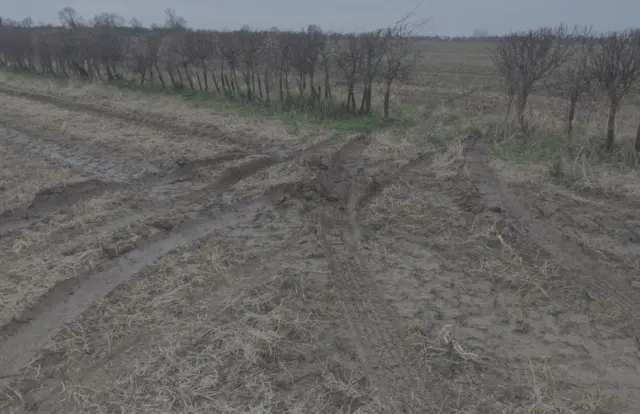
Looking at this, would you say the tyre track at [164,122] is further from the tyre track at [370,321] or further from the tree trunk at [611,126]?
the tree trunk at [611,126]

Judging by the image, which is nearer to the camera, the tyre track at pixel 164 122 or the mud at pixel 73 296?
the mud at pixel 73 296

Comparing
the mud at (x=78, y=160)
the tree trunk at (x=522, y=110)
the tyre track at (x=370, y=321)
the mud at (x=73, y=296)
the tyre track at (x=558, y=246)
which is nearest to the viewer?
the tyre track at (x=370, y=321)

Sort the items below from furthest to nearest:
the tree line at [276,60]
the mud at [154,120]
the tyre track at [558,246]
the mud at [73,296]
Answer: the tree line at [276,60]
the mud at [154,120]
the tyre track at [558,246]
the mud at [73,296]

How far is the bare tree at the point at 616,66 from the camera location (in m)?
8.02

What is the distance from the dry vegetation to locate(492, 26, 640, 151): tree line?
0.05 metres

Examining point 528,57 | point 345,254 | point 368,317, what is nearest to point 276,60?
point 528,57

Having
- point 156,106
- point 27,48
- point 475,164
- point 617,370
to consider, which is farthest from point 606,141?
point 27,48

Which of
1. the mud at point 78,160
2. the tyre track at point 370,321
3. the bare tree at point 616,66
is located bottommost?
the tyre track at point 370,321

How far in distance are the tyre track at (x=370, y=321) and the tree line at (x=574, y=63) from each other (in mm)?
5630

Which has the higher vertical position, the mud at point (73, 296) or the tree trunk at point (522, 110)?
the tree trunk at point (522, 110)

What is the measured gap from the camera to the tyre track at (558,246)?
4.55 metres

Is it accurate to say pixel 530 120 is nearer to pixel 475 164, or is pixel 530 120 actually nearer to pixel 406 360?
pixel 475 164

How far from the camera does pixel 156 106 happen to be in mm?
13250

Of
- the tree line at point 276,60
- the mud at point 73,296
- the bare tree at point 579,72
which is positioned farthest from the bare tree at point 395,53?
the mud at point 73,296
